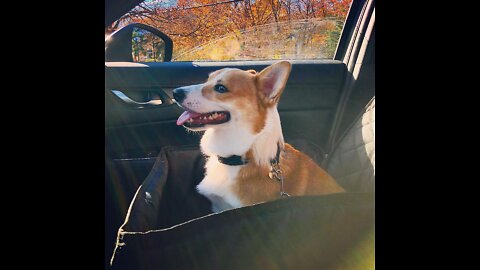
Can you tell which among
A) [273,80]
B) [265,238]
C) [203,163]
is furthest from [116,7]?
[265,238]

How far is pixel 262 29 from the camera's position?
2721mm

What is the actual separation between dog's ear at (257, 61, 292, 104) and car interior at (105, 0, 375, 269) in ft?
1.78

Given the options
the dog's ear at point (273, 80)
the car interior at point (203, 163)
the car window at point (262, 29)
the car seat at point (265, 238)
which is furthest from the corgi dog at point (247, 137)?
the car window at point (262, 29)

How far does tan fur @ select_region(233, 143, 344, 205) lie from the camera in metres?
1.67

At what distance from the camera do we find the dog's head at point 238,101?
5.61ft

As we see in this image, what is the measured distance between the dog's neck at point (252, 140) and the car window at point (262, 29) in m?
0.91

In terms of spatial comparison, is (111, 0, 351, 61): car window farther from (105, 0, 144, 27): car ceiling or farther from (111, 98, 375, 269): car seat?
(111, 98, 375, 269): car seat

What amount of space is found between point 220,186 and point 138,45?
1.20 meters

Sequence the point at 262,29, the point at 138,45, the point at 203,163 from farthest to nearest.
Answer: the point at 262,29, the point at 138,45, the point at 203,163

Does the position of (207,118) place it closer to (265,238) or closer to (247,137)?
(247,137)

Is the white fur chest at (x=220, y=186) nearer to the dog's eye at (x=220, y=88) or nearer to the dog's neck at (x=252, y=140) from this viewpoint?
the dog's neck at (x=252, y=140)

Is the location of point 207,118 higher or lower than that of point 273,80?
lower

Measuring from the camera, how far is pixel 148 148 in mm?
2424
